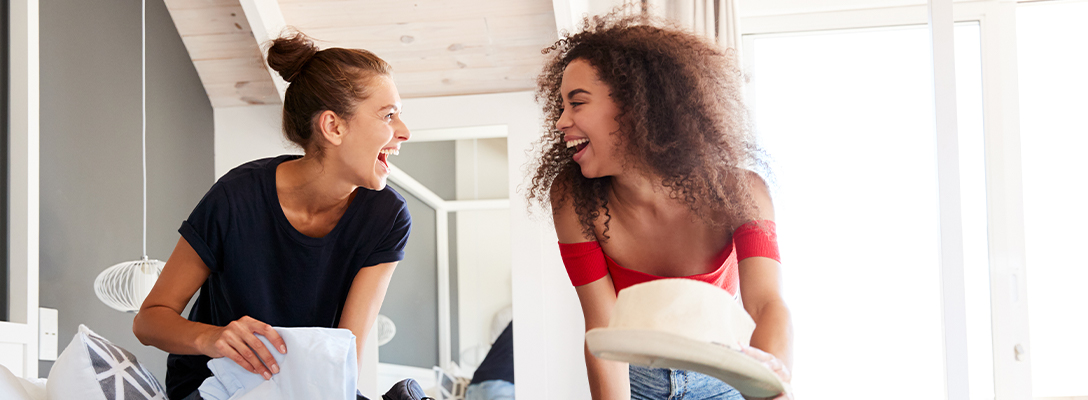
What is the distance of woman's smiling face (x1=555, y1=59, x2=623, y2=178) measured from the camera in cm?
133

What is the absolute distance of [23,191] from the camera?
205cm

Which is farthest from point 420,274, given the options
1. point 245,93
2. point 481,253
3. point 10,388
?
point 10,388

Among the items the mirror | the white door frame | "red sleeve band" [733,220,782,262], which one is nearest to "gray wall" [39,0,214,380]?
the white door frame

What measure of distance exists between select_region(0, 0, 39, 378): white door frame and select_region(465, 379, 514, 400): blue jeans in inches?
54.5

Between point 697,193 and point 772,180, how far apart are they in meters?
0.21

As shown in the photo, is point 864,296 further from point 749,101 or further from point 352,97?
point 352,97

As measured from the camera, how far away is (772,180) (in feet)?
4.71

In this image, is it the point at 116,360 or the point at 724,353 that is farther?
the point at 116,360

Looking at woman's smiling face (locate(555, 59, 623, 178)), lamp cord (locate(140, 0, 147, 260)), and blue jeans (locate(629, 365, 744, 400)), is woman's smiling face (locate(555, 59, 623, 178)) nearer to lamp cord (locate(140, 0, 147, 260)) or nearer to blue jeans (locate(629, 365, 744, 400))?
blue jeans (locate(629, 365, 744, 400))

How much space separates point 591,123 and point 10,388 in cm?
100

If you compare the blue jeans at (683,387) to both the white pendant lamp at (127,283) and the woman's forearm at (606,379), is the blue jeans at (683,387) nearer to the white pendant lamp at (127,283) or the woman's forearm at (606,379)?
the woman's forearm at (606,379)

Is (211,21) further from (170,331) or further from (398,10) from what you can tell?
(170,331)

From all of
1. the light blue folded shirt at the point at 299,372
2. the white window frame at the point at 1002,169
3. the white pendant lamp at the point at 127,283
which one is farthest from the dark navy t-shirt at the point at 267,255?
the white window frame at the point at 1002,169

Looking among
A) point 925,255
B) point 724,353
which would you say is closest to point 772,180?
point 724,353
